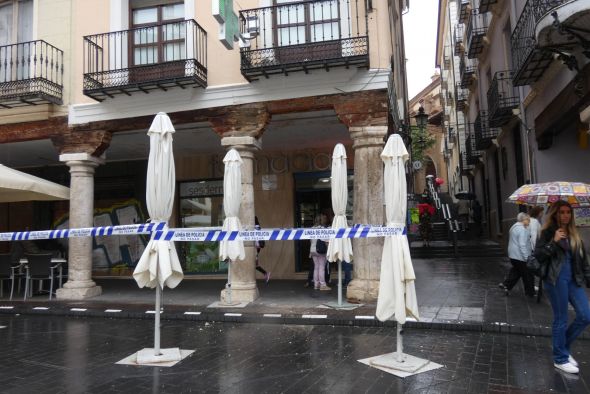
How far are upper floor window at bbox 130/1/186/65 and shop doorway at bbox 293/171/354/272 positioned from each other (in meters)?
4.81

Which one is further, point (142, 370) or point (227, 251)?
point (227, 251)

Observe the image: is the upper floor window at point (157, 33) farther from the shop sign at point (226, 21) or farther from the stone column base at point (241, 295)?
the stone column base at point (241, 295)

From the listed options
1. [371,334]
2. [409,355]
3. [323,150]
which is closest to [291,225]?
[323,150]

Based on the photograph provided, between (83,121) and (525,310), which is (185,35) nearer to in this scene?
Result: (83,121)

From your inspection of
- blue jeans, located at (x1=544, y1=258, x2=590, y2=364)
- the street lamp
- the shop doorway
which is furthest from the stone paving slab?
the street lamp

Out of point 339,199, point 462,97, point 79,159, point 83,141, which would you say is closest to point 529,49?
point 339,199

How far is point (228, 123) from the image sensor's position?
9.88 m

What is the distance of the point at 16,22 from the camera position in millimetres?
11906

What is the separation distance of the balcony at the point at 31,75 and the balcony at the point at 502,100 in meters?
11.9

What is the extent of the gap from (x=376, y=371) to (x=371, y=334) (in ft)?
5.66

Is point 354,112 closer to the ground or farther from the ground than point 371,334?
farther from the ground

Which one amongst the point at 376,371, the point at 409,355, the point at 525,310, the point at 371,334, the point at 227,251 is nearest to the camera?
the point at 376,371

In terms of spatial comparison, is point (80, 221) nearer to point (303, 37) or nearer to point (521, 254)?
point (303, 37)

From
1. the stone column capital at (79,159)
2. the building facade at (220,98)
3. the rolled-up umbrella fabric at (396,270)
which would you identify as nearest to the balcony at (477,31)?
the building facade at (220,98)
